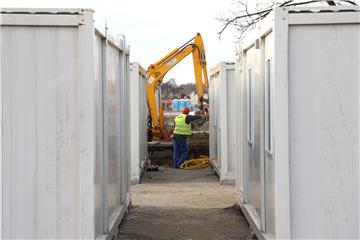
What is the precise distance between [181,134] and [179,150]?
0.61m

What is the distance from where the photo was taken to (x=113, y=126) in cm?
836

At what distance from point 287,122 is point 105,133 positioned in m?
2.12

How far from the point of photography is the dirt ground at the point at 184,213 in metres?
9.13

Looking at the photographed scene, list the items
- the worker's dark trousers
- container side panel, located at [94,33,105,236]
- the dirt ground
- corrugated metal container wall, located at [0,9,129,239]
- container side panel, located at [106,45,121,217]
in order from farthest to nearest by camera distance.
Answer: the worker's dark trousers < the dirt ground < container side panel, located at [106,45,121,217] < container side panel, located at [94,33,105,236] < corrugated metal container wall, located at [0,9,129,239]

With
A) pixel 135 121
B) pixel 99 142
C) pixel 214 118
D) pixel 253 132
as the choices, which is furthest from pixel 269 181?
pixel 214 118

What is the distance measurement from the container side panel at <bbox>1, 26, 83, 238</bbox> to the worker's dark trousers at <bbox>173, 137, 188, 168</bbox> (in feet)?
42.5

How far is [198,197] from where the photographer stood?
12.4m

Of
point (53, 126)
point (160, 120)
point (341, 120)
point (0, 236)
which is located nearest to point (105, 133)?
point (53, 126)

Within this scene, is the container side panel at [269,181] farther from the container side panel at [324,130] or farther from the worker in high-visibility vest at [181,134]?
the worker in high-visibility vest at [181,134]

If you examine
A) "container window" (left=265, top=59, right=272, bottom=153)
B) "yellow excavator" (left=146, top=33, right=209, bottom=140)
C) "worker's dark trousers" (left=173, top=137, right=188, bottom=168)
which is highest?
"yellow excavator" (left=146, top=33, right=209, bottom=140)

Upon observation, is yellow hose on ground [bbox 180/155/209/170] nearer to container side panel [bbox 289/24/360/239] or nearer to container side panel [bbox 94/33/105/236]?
container side panel [bbox 94/33/105/236]

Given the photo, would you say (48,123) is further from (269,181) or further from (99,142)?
(269,181)

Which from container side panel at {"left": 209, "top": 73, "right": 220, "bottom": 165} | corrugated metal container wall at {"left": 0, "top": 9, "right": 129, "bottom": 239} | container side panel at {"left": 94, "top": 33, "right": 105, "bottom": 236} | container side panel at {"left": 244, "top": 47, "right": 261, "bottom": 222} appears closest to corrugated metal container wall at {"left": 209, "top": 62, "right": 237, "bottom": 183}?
container side panel at {"left": 209, "top": 73, "right": 220, "bottom": 165}

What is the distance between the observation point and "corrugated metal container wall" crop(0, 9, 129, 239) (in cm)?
610
